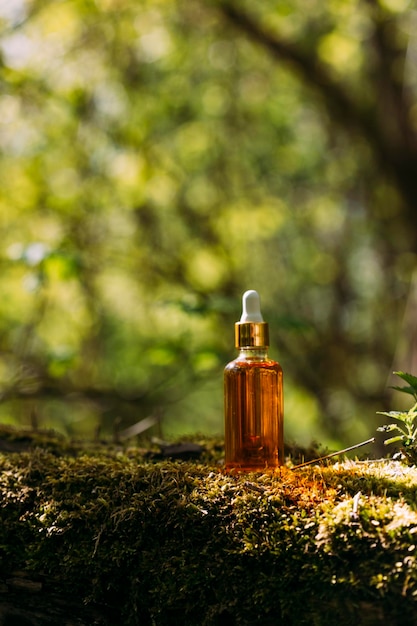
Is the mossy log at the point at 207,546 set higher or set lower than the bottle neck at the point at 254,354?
lower

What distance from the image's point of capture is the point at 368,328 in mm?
7773

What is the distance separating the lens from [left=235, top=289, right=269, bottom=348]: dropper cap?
1573 millimetres

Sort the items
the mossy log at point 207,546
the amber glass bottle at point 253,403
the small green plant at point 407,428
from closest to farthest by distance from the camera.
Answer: the mossy log at point 207,546 < the small green plant at point 407,428 < the amber glass bottle at point 253,403

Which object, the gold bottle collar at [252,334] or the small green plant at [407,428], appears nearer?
the small green plant at [407,428]

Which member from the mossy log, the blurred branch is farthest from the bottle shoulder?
the blurred branch

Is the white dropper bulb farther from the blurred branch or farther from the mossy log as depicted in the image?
the blurred branch

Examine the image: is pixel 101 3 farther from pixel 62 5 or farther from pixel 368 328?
pixel 368 328

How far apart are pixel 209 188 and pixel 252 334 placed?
588 centimetres

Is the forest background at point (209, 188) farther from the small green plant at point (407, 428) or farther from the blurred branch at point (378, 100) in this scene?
the small green plant at point (407, 428)

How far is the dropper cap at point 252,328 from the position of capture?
1.57 meters

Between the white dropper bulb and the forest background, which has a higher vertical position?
the forest background

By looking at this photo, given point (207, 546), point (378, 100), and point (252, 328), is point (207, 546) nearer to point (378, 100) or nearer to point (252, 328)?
point (252, 328)

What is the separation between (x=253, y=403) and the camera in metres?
1.57

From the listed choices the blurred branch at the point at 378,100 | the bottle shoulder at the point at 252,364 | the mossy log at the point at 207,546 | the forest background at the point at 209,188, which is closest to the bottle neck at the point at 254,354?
the bottle shoulder at the point at 252,364
